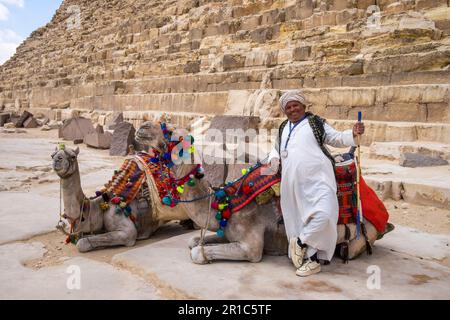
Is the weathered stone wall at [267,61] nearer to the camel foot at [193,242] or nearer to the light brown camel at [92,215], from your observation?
the camel foot at [193,242]

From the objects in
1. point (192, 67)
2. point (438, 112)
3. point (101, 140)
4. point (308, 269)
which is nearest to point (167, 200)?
point (308, 269)

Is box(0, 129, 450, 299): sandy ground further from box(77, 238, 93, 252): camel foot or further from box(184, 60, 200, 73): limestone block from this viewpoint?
box(184, 60, 200, 73): limestone block

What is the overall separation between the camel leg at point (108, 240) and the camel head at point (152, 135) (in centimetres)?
93

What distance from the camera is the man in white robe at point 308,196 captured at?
2.83 meters

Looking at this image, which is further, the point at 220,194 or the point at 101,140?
the point at 101,140

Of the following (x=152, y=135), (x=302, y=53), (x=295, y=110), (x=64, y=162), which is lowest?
(x=64, y=162)

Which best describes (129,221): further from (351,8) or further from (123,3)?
(123,3)

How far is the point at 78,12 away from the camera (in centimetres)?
3628

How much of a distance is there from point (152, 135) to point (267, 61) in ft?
30.9

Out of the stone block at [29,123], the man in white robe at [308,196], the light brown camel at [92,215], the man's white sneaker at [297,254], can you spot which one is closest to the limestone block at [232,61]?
the light brown camel at [92,215]

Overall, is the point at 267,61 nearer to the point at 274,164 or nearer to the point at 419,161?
the point at 419,161

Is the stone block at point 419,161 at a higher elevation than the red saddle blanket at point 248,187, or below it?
below

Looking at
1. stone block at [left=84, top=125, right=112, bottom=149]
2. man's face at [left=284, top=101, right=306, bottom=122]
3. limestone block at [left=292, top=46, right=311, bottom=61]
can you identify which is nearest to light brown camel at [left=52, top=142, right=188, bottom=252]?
man's face at [left=284, top=101, right=306, bottom=122]

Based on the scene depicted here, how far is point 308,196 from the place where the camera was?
2879 millimetres
